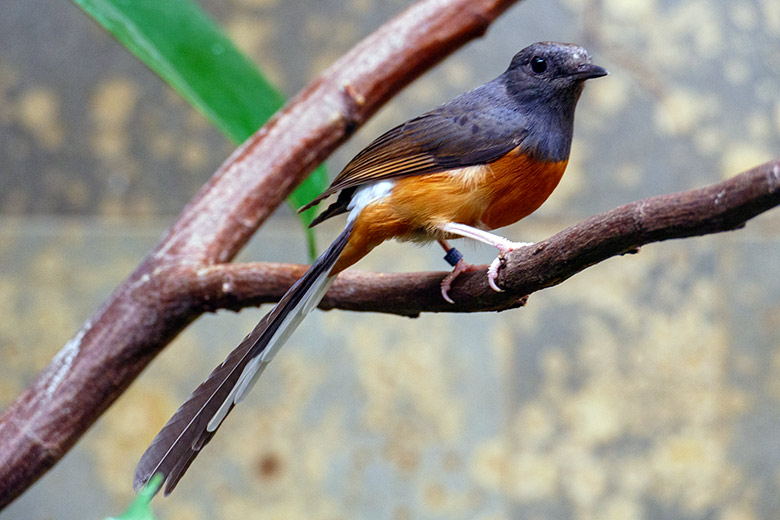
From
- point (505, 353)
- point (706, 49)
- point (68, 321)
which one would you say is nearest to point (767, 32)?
point (706, 49)

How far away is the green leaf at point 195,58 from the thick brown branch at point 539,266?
115 millimetres

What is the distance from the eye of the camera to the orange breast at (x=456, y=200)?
2.08 ft

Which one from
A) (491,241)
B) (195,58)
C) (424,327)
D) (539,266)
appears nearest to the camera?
(539,266)

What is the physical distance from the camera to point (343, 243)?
0.65 metres

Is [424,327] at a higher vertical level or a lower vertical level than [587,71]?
higher

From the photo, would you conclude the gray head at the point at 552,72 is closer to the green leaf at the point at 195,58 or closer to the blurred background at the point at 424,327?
the green leaf at the point at 195,58

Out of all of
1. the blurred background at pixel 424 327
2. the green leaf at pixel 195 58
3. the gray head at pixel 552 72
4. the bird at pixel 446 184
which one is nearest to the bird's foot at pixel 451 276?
the bird at pixel 446 184

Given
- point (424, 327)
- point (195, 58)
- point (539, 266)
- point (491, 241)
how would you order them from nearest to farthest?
point (539, 266), point (491, 241), point (195, 58), point (424, 327)

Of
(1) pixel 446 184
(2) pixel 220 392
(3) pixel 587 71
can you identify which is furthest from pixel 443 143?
(2) pixel 220 392

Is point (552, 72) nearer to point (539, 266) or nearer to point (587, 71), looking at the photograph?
point (587, 71)

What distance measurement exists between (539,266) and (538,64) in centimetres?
18

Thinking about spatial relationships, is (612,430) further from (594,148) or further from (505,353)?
(594,148)

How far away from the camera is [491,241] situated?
612 mm

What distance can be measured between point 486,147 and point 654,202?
0.23 metres
